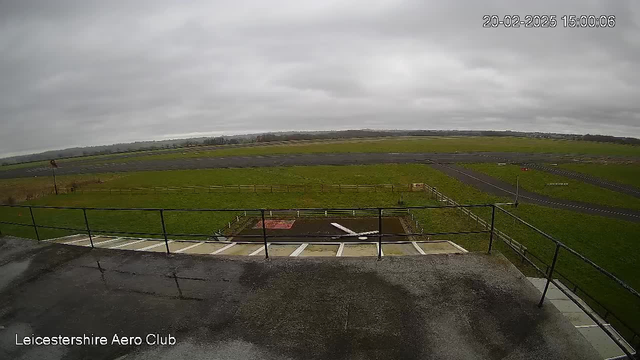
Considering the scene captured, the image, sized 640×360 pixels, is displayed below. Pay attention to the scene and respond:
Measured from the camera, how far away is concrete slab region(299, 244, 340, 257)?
11.9 meters

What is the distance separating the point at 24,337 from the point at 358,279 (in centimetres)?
501

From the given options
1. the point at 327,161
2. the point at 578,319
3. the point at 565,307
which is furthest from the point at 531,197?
the point at 327,161

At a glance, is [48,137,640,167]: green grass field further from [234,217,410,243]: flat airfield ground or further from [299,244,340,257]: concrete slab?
[299,244,340,257]: concrete slab

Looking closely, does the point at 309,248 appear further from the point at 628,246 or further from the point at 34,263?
the point at 628,246

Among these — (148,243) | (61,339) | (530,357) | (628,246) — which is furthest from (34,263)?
(628,246)

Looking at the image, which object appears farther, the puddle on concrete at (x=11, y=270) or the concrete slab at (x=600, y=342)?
the concrete slab at (x=600, y=342)

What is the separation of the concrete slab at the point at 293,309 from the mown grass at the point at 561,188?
35.1 meters

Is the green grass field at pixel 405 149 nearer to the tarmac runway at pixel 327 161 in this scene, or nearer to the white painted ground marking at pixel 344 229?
the tarmac runway at pixel 327 161

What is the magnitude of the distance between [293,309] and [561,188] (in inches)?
1646

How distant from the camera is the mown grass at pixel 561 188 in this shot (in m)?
28.8

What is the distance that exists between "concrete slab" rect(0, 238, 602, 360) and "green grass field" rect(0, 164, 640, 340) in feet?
45.8

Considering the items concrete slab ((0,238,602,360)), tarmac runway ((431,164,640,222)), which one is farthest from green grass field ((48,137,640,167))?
concrete slab ((0,238,602,360))

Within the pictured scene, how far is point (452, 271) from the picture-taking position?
4.81 m

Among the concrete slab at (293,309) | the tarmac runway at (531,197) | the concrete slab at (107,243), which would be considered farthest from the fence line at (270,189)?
the concrete slab at (293,309)
